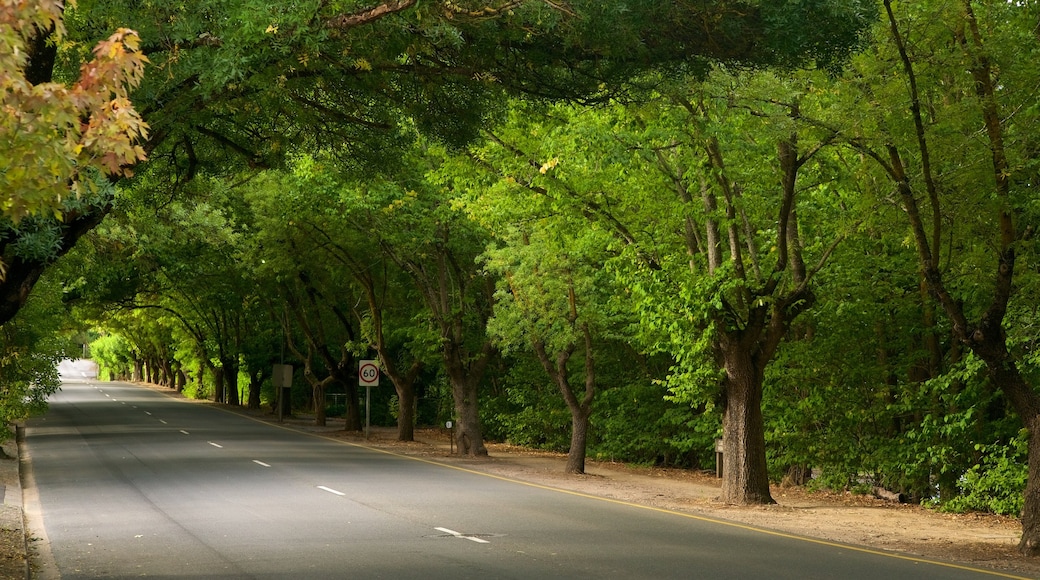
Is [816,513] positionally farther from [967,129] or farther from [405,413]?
[405,413]

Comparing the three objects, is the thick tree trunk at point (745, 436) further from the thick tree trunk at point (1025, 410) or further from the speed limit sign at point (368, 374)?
the speed limit sign at point (368, 374)

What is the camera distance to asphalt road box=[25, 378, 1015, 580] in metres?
12.1

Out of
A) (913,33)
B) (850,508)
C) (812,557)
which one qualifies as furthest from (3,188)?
(850,508)

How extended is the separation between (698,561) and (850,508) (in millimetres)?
8946

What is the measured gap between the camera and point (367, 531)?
1502 cm

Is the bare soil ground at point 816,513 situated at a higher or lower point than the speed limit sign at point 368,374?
lower

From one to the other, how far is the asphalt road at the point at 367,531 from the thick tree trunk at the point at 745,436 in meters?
2.17

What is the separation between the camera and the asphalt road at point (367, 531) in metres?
12.1

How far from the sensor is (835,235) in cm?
1986

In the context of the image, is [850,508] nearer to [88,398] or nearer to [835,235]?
[835,235]

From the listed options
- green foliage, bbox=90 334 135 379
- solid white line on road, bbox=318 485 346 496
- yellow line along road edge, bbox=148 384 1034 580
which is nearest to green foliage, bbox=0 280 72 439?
solid white line on road, bbox=318 485 346 496

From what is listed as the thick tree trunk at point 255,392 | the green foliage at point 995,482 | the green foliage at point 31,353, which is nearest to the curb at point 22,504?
the green foliage at point 31,353

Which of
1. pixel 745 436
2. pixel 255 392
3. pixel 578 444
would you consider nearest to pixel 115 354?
pixel 255 392

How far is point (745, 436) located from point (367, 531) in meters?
8.48
